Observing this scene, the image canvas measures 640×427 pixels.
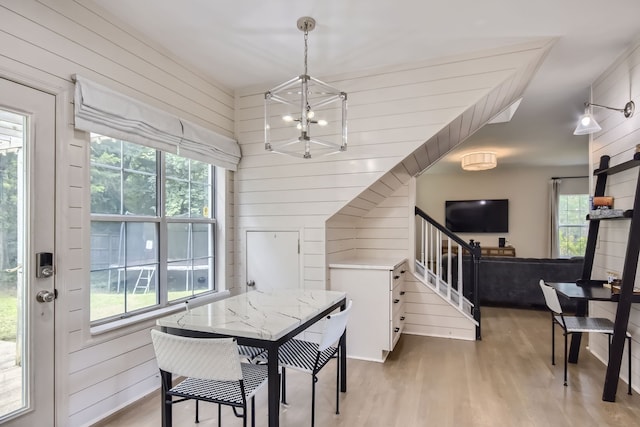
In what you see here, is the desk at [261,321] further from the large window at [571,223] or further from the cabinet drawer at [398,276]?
the large window at [571,223]

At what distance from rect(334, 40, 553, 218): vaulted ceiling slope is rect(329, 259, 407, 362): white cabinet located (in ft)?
1.90

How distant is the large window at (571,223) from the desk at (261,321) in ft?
23.7

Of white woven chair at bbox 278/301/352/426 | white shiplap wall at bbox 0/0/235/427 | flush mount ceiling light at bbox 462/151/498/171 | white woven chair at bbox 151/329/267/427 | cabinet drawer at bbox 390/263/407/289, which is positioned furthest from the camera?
flush mount ceiling light at bbox 462/151/498/171

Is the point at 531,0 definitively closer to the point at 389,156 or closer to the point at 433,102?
the point at 433,102

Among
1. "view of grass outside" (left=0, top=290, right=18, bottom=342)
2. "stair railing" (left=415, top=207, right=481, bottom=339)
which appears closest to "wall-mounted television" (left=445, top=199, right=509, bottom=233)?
"stair railing" (left=415, top=207, right=481, bottom=339)

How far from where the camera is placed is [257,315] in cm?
195

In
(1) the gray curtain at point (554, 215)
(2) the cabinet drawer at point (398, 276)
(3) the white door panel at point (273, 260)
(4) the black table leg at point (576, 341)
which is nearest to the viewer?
(4) the black table leg at point (576, 341)

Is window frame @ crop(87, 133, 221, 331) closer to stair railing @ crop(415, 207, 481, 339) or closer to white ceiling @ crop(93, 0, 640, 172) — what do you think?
white ceiling @ crop(93, 0, 640, 172)

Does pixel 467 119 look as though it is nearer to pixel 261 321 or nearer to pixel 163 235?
pixel 261 321

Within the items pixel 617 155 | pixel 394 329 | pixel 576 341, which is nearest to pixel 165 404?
pixel 394 329

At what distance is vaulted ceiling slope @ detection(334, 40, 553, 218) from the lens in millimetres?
2715

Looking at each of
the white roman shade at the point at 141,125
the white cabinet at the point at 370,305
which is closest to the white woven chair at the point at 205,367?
the white roman shade at the point at 141,125

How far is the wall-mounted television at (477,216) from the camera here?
788 centimetres

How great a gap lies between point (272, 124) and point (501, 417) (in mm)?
2952
